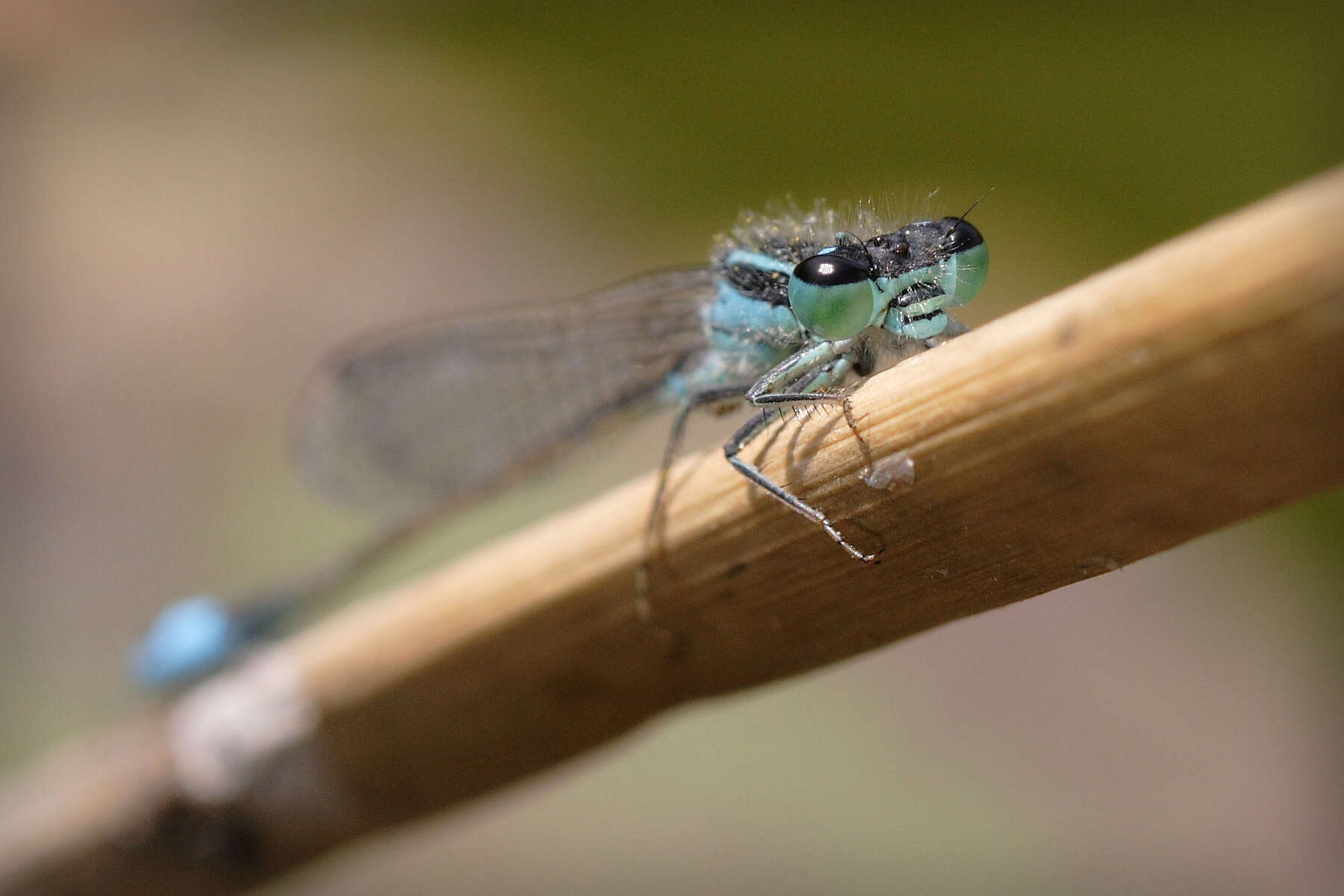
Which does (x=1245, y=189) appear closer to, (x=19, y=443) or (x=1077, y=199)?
(x=1077, y=199)

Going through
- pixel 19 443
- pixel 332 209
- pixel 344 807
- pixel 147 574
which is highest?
pixel 332 209

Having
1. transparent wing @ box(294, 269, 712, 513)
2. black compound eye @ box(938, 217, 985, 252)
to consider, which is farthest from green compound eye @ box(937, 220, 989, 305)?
transparent wing @ box(294, 269, 712, 513)

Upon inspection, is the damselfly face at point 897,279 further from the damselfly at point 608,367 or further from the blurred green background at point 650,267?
the blurred green background at point 650,267

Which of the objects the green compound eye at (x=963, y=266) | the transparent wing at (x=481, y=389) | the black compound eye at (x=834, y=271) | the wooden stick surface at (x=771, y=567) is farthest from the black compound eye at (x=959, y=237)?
the transparent wing at (x=481, y=389)

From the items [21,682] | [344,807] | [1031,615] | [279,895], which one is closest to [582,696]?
[344,807]

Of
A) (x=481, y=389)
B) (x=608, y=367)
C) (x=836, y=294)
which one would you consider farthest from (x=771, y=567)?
(x=481, y=389)

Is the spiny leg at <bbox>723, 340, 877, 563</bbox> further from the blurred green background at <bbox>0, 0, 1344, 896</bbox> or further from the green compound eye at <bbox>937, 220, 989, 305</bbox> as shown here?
the blurred green background at <bbox>0, 0, 1344, 896</bbox>
